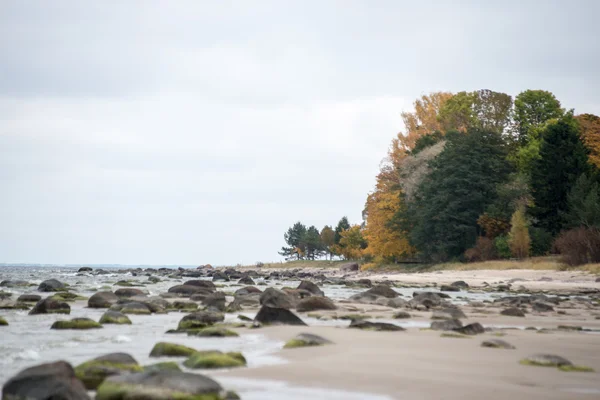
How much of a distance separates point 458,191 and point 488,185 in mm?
2320

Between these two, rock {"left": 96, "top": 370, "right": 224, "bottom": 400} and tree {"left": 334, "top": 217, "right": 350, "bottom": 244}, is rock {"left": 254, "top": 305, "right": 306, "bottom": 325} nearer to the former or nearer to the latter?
rock {"left": 96, "top": 370, "right": 224, "bottom": 400}

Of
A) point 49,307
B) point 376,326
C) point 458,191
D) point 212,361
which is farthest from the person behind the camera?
point 458,191

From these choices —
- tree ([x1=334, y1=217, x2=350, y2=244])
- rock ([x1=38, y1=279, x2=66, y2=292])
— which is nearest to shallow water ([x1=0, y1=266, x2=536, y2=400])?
rock ([x1=38, y1=279, x2=66, y2=292])

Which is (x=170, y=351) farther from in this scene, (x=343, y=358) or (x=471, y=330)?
(x=471, y=330)

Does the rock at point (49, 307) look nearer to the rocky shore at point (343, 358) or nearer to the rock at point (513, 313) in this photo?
the rocky shore at point (343, 358)

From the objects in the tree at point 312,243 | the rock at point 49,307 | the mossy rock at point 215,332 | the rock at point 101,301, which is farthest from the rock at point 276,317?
the tree at point 312,243

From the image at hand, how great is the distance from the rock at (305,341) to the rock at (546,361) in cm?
216

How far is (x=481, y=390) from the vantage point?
4445 millimetres

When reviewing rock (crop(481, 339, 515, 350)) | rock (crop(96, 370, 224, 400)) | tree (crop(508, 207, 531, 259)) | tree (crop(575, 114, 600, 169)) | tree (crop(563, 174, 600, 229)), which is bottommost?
rock (crop(481, 339, 515, 350))

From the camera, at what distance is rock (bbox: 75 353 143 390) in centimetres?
475

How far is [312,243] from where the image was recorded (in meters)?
109

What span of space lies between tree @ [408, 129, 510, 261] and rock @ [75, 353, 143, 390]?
40.7 meters

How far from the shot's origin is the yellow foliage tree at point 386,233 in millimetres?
51969

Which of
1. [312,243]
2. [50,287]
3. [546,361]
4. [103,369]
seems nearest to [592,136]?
[50,287]
